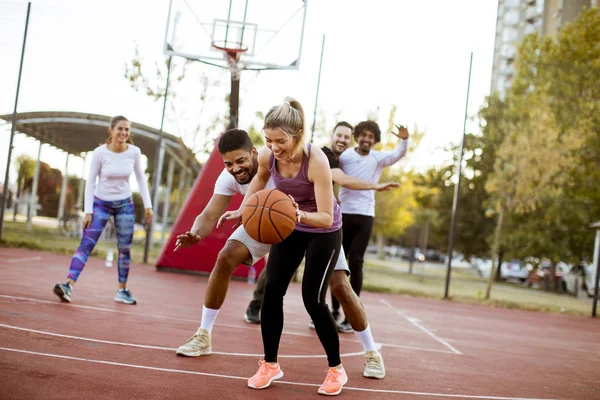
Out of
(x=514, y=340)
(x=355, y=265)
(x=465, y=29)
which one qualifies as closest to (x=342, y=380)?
(x=355, y=265)

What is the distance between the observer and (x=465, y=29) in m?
12.6

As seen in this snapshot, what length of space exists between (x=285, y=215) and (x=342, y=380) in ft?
3.48

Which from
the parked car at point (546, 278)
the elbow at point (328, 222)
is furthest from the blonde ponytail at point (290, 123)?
the parked car at point (546, 278)

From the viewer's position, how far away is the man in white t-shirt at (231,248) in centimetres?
389

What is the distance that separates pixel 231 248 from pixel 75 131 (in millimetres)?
10344

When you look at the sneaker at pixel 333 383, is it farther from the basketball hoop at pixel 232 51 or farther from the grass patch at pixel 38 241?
the grass patch at pixel 38 241

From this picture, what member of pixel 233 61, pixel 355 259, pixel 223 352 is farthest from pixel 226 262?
pixel 233 61

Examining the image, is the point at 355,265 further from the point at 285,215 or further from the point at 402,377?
the point at 285,215

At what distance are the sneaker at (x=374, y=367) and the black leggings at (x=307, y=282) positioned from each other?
562 mm

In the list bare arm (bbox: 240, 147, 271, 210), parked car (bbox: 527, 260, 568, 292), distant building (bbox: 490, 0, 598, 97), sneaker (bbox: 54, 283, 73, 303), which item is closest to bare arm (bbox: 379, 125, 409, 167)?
bare arm (bbox: 240, 147, 271, 210)

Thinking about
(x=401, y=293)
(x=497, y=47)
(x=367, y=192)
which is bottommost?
(x=401, y=293)

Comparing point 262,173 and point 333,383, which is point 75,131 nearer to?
point 262,173

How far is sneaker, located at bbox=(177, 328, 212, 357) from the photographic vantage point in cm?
412

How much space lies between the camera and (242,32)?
10.8 m
